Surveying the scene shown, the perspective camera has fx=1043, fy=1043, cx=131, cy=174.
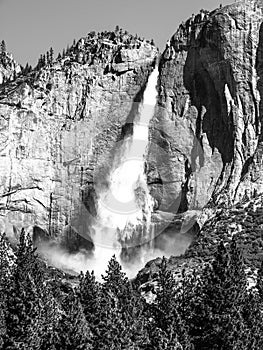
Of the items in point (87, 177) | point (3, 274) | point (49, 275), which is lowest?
point (3, 274)

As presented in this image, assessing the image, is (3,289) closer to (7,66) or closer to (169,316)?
(169,316)

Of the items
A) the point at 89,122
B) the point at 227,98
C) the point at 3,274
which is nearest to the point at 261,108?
the point at 227,98

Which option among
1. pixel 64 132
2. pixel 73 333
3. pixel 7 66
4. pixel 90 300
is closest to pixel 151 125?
pixel 64 132

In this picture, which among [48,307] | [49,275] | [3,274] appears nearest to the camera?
[48,307]

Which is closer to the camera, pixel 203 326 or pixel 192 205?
pixel 203 326

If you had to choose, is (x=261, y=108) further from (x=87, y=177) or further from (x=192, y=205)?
(x=87, y=177)

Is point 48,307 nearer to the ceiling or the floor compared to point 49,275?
nearer to the floor
